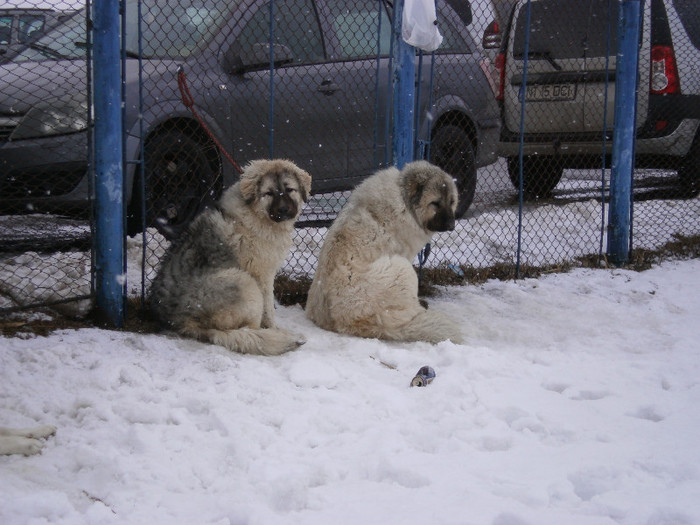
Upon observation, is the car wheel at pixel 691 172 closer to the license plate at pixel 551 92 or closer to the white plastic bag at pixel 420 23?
the license plate at pixel 551 92

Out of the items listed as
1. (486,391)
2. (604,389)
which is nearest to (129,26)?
(486,391)

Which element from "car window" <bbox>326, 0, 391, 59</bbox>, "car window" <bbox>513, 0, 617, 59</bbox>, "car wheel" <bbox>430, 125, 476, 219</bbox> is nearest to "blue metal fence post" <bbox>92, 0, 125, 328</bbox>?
"car window" <bbox>326, 0, 391, 59</bbox>

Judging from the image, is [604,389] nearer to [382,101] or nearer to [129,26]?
[382,101]

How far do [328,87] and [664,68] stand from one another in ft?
13.7

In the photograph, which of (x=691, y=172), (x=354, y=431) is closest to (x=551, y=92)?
(x=691, y=172)

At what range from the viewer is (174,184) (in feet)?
18.8

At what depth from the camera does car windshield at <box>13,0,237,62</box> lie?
5844 millimetres

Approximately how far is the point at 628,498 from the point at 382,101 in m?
4.89

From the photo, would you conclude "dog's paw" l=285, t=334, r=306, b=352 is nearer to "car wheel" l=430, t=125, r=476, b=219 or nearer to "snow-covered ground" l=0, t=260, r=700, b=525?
"snow-covered ground" l=0, t=260, r=700, b=525

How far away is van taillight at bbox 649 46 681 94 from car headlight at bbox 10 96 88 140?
619 cm

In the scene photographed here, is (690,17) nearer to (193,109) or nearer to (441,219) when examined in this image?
(441,219)

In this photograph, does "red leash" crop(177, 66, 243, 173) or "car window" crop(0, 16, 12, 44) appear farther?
"car window" crop(0, 16, 12, 44)

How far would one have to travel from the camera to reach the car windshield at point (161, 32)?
19.2 ft

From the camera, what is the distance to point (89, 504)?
2631 mm
